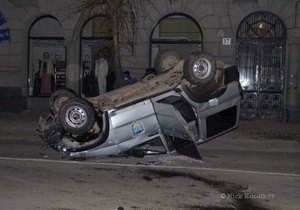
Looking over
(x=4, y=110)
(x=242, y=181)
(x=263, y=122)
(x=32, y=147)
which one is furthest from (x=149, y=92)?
(x=4, y=110)

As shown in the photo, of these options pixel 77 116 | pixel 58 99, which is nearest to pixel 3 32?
pixel 58 99

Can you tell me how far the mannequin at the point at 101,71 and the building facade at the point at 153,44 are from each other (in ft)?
0.16

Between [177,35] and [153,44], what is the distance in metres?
0.89

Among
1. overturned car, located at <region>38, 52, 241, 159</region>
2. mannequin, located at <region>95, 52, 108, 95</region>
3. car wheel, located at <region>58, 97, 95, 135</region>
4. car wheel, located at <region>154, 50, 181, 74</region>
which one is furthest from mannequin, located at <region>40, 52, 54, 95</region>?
car wheel, located at <region>58, 97, 95, 135</region>

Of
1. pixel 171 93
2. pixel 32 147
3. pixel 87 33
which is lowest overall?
pixel 32 147

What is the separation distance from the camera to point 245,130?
13.3 metres

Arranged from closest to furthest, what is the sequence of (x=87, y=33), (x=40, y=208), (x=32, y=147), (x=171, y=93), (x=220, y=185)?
(x=40, y=208) < (x=220, y=185) < (x=171, y=93) < (x=32, y=147) < (x=87, y=33)

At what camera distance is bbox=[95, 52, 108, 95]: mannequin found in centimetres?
1692

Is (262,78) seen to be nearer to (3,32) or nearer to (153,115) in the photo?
(153,115)

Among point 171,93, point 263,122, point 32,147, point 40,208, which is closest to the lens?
point 40,208

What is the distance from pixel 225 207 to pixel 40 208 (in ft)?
7.57

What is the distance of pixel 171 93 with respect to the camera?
8.34 metres

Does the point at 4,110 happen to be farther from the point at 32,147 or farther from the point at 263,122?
the point at 263,122

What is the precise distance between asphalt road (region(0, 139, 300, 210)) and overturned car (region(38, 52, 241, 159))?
366mm
